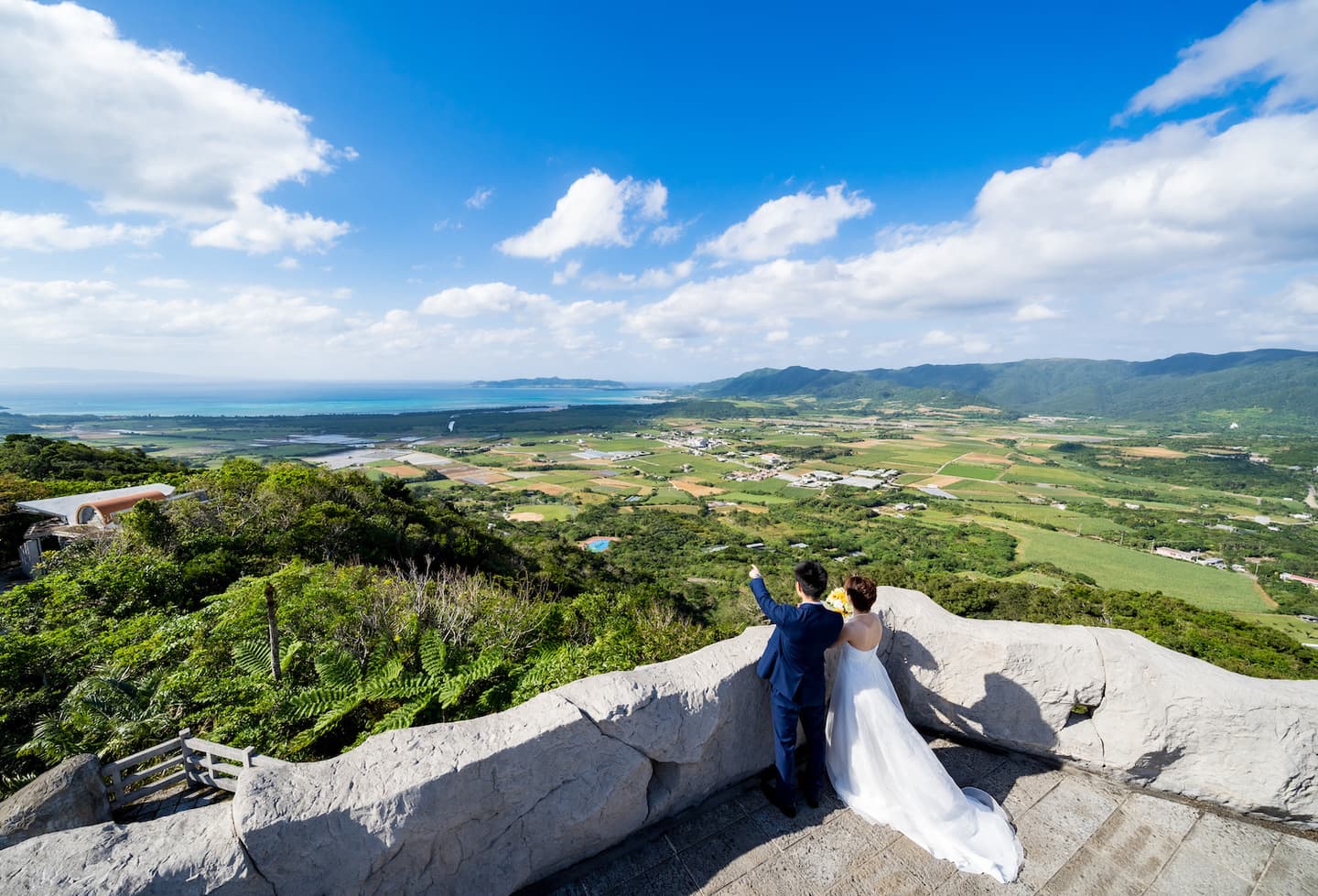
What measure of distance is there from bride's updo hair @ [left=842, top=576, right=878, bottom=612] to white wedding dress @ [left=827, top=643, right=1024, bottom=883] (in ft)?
0.98

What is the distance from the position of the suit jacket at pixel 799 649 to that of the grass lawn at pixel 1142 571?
43.3 metres

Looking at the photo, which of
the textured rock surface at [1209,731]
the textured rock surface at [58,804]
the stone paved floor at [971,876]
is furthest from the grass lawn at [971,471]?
the textured rock surface at [58,804]

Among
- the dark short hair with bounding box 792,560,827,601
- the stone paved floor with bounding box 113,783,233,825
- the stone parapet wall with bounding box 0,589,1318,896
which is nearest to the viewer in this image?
the stone parapet wall with bounding box 0,589,1318,896

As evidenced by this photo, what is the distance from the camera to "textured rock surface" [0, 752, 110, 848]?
92.0 inches

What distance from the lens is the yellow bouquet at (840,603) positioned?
3328 mm

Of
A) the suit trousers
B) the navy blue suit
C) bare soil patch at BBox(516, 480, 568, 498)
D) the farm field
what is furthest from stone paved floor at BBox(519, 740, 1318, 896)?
bare soil patch at BBox(516, 480, 568, 498)

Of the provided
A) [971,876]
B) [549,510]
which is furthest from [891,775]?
[549,510]

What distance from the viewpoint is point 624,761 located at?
280 cm

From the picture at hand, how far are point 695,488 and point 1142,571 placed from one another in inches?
1688

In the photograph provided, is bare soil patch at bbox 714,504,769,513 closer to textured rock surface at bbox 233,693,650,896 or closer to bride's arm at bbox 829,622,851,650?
bride's arm at bbox 829,622,851,650

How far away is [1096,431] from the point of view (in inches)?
5364

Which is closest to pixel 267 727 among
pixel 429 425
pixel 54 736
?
pixel 54 736

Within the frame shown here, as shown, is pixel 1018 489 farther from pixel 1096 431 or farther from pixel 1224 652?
pixel 1096 431

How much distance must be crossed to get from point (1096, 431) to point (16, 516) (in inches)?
7289
